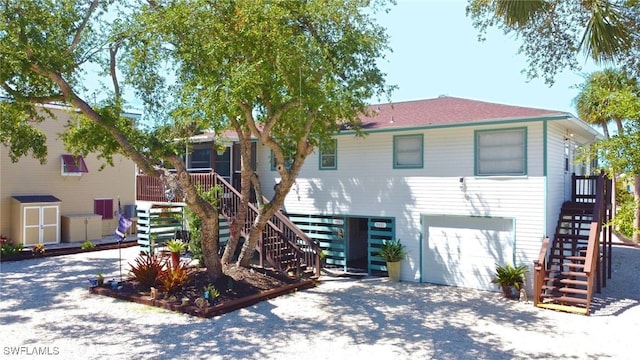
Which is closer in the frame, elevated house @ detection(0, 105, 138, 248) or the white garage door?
the white garage door

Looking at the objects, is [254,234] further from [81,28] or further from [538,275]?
[538,275]

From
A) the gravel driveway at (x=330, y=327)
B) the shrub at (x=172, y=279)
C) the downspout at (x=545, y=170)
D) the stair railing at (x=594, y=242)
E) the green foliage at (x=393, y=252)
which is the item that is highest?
the downspout at (x=545, y=170)

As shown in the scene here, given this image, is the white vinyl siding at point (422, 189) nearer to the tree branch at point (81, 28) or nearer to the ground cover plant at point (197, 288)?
the ground cover plant at point (197, 288)

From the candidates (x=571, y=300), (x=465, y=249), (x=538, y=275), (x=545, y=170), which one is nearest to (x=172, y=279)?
(x=465, y=249)

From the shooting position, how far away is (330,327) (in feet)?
28.9

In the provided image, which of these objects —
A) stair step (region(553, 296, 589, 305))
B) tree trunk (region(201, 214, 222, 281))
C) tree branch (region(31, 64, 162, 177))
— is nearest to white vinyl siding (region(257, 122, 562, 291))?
stair step (region(553, 296, 589, 305))

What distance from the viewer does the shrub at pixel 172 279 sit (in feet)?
34.7

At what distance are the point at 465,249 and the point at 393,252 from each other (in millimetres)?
1995

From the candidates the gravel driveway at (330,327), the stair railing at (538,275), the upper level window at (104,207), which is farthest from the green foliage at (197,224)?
the upper level window at (104,207)

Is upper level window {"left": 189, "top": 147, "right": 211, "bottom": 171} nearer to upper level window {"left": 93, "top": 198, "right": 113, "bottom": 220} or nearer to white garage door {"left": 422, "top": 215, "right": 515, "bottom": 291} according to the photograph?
upper level window {"left": 93, "top": 198, "right": 113, "bottom": 220}

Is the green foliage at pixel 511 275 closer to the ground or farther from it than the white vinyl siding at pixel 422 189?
closer to the ground

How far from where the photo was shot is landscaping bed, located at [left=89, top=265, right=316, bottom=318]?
977cm

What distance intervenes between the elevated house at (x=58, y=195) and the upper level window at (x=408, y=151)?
39.1 ft

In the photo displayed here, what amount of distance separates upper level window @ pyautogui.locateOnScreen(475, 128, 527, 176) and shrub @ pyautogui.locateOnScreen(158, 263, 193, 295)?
803 centimetres
